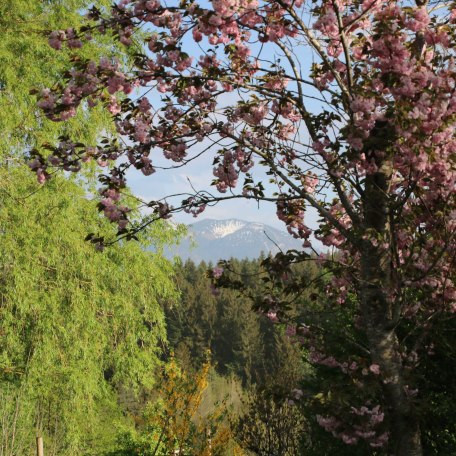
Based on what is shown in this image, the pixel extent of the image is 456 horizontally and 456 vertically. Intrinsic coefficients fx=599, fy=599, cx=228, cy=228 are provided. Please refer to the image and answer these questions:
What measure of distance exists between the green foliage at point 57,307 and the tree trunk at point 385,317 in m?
7.32

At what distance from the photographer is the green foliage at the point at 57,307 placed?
10.2 m

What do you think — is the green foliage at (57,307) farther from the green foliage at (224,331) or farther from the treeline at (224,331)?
the green foliage at (224,331)

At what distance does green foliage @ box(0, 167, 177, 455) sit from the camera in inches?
402

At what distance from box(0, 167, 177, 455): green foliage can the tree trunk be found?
7321mm

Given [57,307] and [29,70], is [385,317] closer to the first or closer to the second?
[57,307]

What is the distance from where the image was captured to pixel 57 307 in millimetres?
10648

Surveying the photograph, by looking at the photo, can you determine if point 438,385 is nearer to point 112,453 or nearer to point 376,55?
point 376,55

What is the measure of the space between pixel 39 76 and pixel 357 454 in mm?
8422

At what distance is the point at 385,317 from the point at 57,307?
789 centimetres

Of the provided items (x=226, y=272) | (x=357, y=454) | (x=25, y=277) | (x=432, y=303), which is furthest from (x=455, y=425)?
(x=25, y=277)

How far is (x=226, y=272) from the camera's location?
15.1 ft

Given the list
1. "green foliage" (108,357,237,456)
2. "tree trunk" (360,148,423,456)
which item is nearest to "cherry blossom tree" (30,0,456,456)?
"tree trunk" (360,148,423,456)

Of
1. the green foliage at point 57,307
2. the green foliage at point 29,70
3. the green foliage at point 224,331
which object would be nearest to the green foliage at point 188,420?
the green foliage at point 57,307

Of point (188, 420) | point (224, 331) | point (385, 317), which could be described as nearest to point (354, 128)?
point (385, 317)
